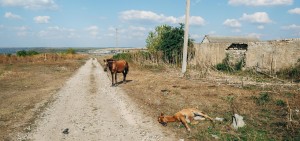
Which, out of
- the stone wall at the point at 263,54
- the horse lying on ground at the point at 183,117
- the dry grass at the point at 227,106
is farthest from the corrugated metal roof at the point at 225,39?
the horse lying on ground at the point at 183,117

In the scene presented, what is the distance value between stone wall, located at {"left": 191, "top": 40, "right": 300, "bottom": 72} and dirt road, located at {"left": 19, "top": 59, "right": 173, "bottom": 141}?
1086 centimetres

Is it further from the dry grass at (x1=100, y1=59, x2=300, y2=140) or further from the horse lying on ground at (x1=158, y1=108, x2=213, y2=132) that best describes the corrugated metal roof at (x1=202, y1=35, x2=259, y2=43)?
the horse lying on ground at (x1=158, y1=108, x2=213, y2=132)

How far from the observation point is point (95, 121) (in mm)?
8312

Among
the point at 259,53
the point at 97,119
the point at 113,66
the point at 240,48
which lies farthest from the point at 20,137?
the point at 240,48

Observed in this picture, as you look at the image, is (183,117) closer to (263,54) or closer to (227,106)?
(227,106)

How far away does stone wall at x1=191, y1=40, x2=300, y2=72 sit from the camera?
57.6 ft

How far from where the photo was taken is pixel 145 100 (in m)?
11.4

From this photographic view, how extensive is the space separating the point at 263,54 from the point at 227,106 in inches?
464

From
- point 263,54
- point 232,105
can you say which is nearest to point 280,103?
point 232,105

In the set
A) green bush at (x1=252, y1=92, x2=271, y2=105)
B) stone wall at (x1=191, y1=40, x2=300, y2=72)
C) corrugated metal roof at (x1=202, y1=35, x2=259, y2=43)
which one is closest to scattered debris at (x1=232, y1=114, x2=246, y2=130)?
green bush at (x1=252, y1=92, x2=271, y2=105)

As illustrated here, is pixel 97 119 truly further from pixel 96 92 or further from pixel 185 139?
pixel 96 92

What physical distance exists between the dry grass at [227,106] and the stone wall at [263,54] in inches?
218

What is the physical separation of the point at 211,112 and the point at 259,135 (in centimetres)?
243

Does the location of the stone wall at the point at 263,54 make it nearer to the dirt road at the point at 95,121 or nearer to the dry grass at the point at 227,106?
the dry grass at the point at 227,106
